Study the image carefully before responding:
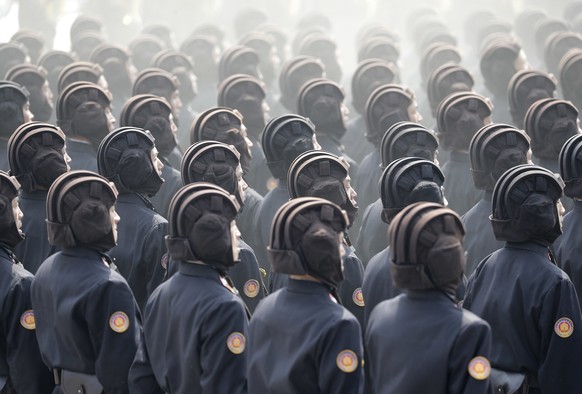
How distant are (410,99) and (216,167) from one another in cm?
417

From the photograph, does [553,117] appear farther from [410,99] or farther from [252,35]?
[252,35]

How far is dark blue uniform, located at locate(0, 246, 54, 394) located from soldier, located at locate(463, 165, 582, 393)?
318 cm

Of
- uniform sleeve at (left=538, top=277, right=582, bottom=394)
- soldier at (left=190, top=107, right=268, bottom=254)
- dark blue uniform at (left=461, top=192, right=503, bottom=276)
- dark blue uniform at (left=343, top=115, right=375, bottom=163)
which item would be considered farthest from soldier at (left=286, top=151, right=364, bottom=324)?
dark blue uniform at (left=343, top=115, right=375, bottom=163)

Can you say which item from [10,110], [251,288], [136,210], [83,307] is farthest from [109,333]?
[10,110]

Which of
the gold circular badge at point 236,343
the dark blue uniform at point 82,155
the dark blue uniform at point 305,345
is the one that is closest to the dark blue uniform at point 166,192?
the dark blue uniform at point 82,155

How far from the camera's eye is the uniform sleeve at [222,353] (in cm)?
835

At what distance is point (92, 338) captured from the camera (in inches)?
360

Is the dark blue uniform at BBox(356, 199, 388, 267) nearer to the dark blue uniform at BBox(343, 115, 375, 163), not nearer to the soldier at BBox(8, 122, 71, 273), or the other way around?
the soldier at BBox(8, 122, 71, 273)

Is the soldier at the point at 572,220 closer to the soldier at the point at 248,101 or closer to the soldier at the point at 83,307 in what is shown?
the soldier at the point at 83,307

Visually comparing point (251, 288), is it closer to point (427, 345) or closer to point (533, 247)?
point (533, 247)

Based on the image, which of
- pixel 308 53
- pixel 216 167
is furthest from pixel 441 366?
pixel 308 53

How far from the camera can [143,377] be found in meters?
8.90

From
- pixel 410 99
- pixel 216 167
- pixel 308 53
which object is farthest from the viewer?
pixel 308 53

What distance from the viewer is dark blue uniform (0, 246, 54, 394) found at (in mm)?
9648
